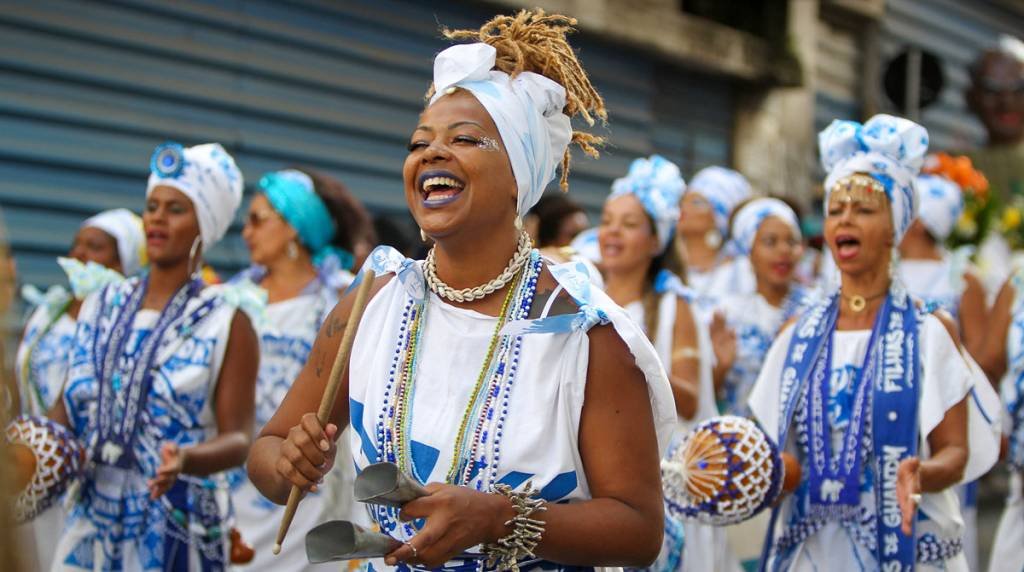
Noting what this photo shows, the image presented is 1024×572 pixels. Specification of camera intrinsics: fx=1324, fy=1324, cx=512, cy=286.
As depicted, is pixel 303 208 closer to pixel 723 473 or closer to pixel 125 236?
pixel 125 236

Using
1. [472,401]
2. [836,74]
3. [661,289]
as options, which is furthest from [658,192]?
[836,74]

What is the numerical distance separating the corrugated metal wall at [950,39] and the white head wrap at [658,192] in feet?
37.3

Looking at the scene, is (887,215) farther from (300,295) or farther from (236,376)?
(300,295)

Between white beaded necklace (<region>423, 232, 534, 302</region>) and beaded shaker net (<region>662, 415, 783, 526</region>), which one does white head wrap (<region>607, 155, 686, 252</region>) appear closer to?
beaded shaker net (<region>662, 415, 783, 526</region>)

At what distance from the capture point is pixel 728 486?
15.4ft

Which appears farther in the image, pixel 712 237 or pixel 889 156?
pixel 712 237

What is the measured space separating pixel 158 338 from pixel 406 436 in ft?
7.46

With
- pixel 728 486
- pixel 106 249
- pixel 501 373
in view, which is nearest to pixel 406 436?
pixel 501 373

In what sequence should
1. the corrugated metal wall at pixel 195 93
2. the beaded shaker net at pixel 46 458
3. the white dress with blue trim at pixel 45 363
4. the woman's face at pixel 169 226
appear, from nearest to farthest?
the beaded shaker net at pixel 46 458 < the woman's face at pixel 169 226 < the white dress with blue trim at pixel 45 363 < the corrugated metal wall at pixel 195 93

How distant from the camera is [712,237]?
9211 mm

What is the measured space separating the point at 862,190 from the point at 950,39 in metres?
15.2

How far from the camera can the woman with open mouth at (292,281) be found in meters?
6.78

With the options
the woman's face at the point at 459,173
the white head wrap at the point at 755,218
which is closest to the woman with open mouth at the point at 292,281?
the white head wrap at the point at 755,218

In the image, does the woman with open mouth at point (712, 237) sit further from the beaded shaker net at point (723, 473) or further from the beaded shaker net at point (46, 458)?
the beaded shaker net at point (46, 458)
